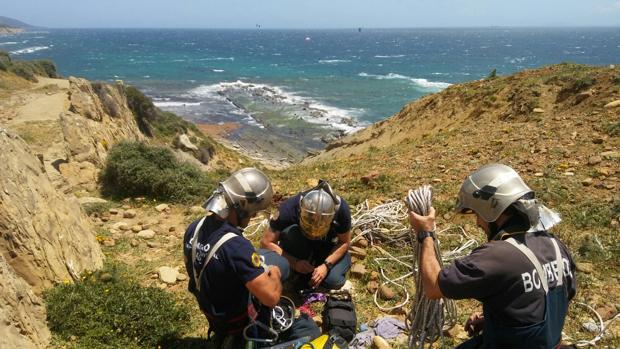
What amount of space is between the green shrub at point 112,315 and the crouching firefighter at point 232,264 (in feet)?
3.72

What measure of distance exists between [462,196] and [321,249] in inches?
103

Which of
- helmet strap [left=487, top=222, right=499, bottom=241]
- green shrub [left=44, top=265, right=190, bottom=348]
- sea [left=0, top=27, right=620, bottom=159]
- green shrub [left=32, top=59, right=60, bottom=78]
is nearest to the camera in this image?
helmet strap [left=487, top=222, right=499, bottom=241]

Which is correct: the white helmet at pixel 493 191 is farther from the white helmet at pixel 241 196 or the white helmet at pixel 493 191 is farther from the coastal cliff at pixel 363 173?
the coastal cliff at pixel 363 173

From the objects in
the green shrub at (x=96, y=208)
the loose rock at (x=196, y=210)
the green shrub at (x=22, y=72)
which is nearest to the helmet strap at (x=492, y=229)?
the loose rock at (x=196, y=210)

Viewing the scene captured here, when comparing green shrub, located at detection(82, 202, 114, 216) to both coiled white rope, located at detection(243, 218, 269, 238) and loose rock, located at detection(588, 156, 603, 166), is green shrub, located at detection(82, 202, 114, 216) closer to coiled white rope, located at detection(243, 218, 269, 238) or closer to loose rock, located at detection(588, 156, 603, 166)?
coiled white rope, located at detection(243, 218, 269, 238)

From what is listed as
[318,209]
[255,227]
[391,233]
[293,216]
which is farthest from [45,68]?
[318,209]

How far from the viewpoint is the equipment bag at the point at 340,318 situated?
180 inches

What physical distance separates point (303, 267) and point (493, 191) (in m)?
2.84

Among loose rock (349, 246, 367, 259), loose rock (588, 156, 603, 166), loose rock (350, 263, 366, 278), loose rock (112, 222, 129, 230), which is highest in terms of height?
loose rock (588, 156, 603, 166)

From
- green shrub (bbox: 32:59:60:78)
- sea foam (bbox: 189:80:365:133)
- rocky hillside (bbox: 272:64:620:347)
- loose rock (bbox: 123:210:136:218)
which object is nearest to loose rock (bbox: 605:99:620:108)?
rocky hillside (bbox: 272:64:620:347)

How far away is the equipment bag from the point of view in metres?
4.58

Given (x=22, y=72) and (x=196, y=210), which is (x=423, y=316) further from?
(x=22, y=72)

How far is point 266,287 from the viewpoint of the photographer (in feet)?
10.9

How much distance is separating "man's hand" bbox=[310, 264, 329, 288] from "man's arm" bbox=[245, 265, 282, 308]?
5.90 ft
